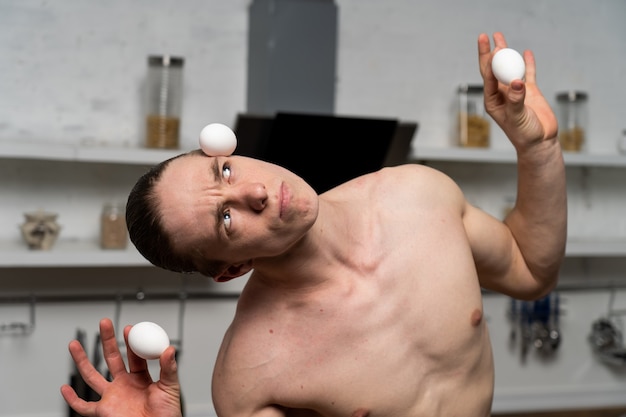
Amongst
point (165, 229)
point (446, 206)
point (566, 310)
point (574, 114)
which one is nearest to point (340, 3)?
point (574, 114)

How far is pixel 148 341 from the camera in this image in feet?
3.67

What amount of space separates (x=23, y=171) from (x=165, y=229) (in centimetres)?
163

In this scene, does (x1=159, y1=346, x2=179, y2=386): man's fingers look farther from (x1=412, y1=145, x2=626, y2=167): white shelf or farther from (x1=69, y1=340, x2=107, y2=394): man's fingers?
(x1=412, y1=145, x2=626, y2=167): white shelf

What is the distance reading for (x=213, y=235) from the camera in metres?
1.16

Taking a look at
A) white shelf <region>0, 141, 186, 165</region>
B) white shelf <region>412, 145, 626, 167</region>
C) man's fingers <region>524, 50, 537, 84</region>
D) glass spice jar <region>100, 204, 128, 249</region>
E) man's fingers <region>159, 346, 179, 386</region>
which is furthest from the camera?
white shelf <region>412, 145, 626, 167</region>

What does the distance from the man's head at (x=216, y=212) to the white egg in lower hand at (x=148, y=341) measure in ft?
0.39

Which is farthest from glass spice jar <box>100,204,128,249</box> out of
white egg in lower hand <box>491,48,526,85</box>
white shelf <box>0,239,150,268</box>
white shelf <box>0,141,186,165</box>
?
white egg in lower hand <box>491,48,526,85</box>

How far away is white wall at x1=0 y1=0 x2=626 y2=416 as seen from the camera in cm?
264

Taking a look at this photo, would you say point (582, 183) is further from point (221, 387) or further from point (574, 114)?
point (221, 387)

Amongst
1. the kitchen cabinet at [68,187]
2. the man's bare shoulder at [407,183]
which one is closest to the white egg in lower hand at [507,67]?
the man's bare shoulder at [407,183]

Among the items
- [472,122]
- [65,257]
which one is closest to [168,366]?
[65,257]

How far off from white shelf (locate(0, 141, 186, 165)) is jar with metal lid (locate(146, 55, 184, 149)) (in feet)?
0.18

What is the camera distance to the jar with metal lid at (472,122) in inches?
114

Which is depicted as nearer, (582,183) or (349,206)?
(349,206)
